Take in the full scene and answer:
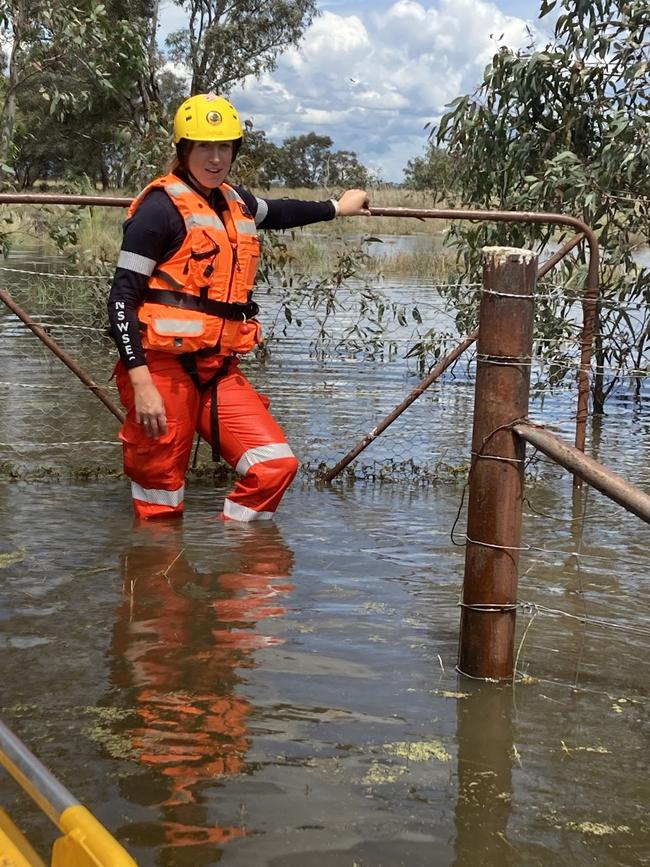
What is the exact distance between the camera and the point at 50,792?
1.76 m

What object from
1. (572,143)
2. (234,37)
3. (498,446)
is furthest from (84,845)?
(234,37)

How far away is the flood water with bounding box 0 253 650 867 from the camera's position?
10.3 feet

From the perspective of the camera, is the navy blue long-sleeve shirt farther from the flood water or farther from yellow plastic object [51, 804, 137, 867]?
yellow plastic object [51, 804, 137, 867]

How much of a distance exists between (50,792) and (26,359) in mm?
11214

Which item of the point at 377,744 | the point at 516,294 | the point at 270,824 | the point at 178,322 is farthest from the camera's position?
the point at 178,322

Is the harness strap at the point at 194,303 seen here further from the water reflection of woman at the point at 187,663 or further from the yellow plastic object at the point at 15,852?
the yellow plastic object at the point at 15,852

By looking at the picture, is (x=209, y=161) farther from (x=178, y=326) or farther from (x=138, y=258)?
(x=178, y=326)

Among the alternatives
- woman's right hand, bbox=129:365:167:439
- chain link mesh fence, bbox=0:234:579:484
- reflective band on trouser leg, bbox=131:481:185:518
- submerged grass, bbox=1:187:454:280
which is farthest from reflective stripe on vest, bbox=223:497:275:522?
submerged grass, bbox=1:187:454:280

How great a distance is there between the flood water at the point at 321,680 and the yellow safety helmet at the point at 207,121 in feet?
6.80

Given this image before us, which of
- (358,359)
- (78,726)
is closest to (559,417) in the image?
(358,359)

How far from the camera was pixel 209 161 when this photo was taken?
5.61 m

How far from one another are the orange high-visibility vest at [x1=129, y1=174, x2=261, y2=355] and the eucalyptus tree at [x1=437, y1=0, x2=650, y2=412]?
13.0 feet

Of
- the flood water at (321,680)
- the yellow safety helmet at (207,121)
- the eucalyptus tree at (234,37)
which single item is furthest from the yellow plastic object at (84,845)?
the eucalyptus tree at (234,37)

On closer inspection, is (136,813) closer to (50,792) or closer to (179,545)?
(50,792)
